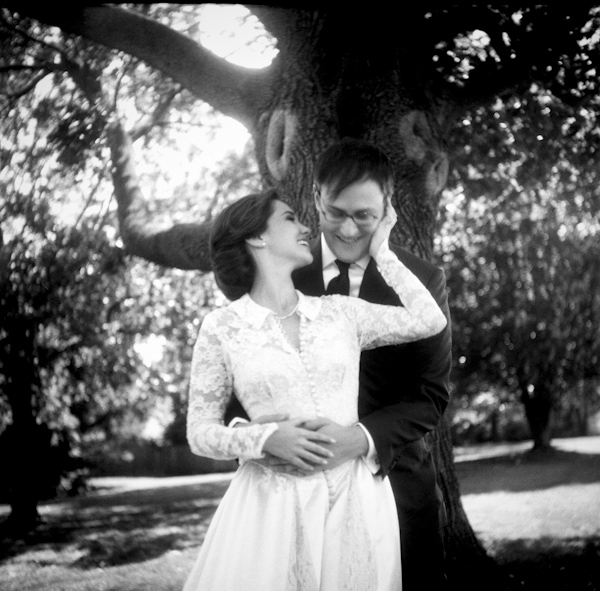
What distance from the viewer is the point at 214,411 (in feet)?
6.13

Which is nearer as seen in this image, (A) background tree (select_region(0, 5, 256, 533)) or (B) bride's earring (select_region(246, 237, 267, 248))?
(B) bride's earring (select_region(246, 237, 267, 248))

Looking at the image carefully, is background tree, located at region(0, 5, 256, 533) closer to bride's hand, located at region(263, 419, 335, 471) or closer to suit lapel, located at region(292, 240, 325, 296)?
suit lapel, located at region(292, 240, 325, 296)

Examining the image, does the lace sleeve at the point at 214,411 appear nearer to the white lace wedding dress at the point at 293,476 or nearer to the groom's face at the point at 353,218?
the white lace wedding dress at the point at 293,476

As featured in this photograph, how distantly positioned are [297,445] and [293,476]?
6.8 inches

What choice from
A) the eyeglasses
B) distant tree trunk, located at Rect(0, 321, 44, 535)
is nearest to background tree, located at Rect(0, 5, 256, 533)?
distant tree trunk, located at Rect(0, 321, 44, 535)

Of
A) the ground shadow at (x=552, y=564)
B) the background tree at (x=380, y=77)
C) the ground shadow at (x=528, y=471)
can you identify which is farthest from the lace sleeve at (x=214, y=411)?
the ground shadow at (x=528, y=471)

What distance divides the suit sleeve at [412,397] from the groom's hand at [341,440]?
0.04 meters

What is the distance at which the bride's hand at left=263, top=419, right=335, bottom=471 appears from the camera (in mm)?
1741

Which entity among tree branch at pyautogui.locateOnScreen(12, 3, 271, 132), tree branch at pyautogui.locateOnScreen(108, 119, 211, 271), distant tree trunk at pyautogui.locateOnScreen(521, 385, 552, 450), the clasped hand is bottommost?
distant tree trunk at pyautogui.locateOnScreen(521, 385, 552, 450)

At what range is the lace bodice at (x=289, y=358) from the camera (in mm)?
1868

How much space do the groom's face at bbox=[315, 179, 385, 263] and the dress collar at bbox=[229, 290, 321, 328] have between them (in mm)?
280

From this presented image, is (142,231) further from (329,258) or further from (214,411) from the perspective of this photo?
(214,411)

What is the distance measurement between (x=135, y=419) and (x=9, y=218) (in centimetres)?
142

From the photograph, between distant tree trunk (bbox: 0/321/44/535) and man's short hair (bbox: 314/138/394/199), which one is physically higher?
man's short hair (bbox: 314/138/394/199)
